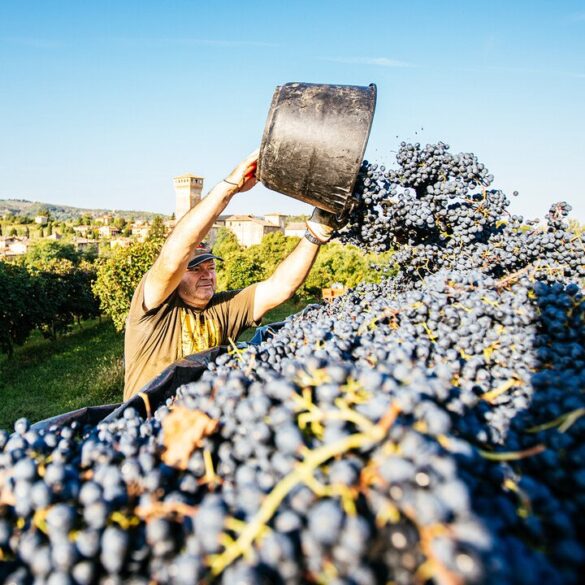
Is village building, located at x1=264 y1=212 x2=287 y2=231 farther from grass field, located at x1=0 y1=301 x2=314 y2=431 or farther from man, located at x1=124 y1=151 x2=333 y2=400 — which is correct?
man, located at x1=124 y1=151 x2=333 y2=400

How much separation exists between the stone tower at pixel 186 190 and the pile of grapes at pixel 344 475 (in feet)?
206

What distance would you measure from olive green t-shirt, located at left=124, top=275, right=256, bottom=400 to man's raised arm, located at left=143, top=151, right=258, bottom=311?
0.32 m

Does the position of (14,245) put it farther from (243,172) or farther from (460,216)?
(460,216)

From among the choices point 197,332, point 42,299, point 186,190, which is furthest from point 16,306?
point 186,190

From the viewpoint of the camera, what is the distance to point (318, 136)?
1.94 m

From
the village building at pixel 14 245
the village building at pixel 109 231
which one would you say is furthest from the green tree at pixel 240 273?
the village building at pixel 109 231

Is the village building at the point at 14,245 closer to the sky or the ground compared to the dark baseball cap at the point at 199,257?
closer to the ground

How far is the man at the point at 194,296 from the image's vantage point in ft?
7.98

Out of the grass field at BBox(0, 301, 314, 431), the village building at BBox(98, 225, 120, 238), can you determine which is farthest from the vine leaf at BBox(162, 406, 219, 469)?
the village building at BBox(98, 225, 120, 238)

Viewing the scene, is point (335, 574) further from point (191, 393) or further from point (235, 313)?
point (235, 313)

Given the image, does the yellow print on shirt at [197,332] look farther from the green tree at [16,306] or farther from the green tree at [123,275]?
the green tree at [16,306]

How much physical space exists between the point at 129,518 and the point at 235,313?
2.51 m

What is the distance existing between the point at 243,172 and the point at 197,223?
1.31 ft

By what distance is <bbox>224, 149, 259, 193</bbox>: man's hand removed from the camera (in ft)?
7.67
